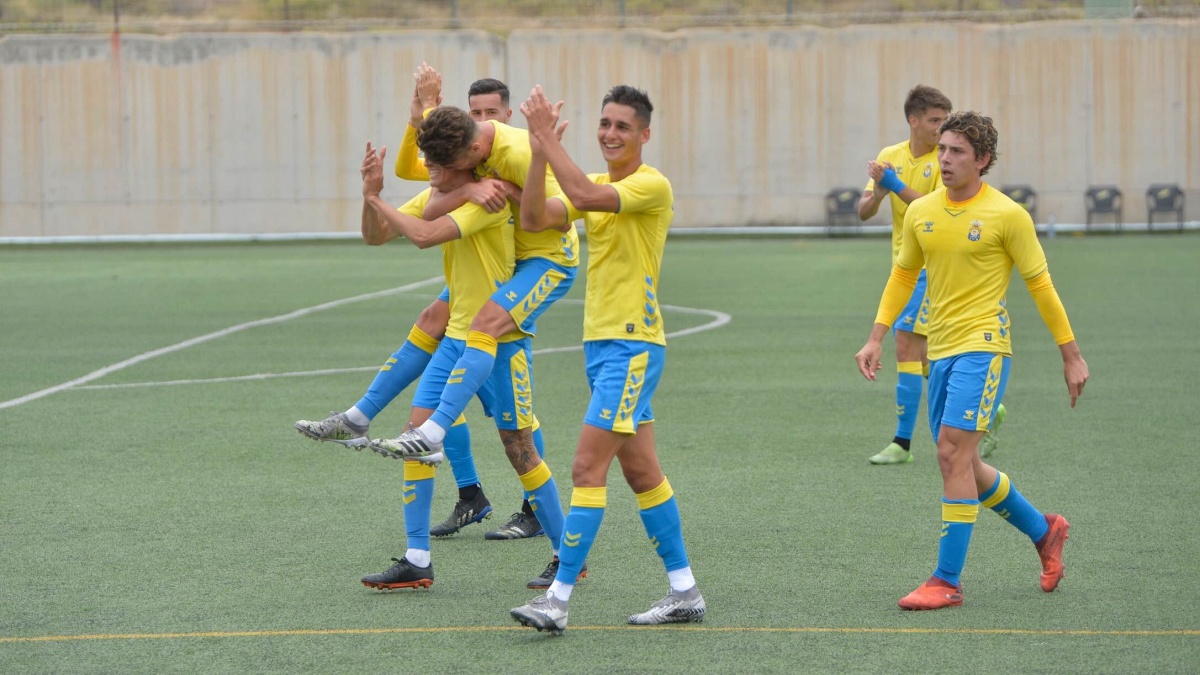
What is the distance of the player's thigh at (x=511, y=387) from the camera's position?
631 centimetres

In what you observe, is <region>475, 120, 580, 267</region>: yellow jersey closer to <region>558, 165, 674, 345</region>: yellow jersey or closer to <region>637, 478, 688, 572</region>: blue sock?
<region>558, 165, 674, 345</region>: yellow jersey

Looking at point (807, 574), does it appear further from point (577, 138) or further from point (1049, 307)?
point (577, 138)

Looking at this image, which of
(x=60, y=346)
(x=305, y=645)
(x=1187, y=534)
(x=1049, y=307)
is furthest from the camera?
(x=60, y=346)

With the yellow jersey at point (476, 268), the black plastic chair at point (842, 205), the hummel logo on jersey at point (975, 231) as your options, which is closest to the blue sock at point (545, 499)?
the yellow jersey at point (476, 268)

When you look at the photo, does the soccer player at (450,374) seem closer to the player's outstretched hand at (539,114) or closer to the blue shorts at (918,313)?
the player's outstretched hand at (539,114)

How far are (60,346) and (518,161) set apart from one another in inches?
392

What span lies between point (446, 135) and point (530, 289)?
80 cm

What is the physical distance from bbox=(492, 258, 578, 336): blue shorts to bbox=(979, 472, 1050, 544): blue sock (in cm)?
205

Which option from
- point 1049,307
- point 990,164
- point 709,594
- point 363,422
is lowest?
point 709,594

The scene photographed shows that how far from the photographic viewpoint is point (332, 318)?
17000 millimetres

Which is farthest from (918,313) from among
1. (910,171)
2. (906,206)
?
(910,171)

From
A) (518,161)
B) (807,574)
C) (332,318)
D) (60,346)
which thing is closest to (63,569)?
(518,161)

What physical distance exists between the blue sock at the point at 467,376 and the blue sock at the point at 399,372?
497 millimetres

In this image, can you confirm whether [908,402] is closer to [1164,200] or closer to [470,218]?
[470,218]
